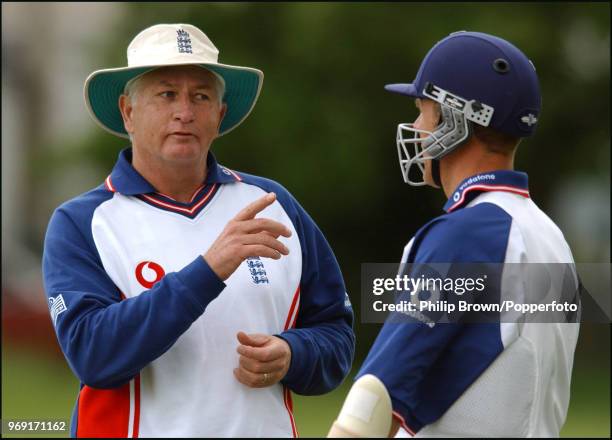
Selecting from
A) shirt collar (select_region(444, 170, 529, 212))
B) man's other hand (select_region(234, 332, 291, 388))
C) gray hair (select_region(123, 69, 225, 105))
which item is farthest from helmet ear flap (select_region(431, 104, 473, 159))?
gray hair (select_region(123, 69, 225, 105))

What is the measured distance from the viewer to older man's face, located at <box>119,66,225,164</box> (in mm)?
4664

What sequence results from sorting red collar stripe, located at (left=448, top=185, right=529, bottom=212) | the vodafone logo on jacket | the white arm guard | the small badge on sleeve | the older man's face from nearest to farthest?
the white arm guard → red collar stripe, located at (left=448, top=185, right=529, bottom=212) → the small badge on sleeve → the vodafone logo on jacket → the older man's face

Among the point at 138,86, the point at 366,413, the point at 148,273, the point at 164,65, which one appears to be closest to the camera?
the point at 366,413

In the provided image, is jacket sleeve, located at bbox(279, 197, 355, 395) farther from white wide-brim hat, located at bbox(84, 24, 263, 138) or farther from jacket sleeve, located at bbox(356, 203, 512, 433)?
jacket sleeve, located at bbox(356, 203, 512, 433)

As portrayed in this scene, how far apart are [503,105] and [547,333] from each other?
800 millimetres

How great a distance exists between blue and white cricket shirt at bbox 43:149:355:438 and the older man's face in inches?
6.3

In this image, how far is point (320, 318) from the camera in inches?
192

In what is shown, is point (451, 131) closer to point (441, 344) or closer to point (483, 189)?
point (483, 189)

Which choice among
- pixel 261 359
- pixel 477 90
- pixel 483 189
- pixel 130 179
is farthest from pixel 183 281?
pixel 477 90

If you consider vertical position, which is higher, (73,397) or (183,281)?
(183,281)

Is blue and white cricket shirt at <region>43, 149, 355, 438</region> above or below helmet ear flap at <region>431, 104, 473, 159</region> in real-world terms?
below

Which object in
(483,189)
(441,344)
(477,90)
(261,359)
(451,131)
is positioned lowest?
(261,359)

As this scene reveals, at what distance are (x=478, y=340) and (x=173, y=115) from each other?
5.47ft

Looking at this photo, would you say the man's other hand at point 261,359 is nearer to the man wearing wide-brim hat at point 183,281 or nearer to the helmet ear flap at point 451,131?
the man wearing wide-brim hat at point 183,281
